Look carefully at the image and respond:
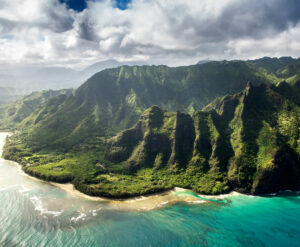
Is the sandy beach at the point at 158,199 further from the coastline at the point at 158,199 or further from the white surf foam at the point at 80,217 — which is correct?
the white surf foam at the point at 80,217

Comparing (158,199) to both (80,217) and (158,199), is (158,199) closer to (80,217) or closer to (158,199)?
(158,199)

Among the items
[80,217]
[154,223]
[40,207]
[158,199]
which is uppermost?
[158,199]

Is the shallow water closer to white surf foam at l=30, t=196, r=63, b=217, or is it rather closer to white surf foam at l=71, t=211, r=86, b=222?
white surf foam at l=30, t=196, r=63, b=217

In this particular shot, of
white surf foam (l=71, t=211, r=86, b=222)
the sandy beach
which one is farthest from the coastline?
white surf foam (l=71, t=211, r=86, b=222)

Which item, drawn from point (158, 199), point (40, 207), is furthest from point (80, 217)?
point (158, 199)

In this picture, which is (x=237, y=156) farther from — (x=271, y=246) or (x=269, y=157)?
(x=271, y=246)

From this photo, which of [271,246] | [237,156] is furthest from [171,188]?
[271,246]

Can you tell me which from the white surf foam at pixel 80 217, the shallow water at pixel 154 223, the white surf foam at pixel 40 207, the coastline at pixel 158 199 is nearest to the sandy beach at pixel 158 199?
the coastline at pixel 158 199

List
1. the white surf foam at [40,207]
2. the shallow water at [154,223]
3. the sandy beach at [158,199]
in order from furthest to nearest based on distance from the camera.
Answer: the sandy beach at [158,199]
the white surf foam at [40,207]
the shallow water at [154,223]
